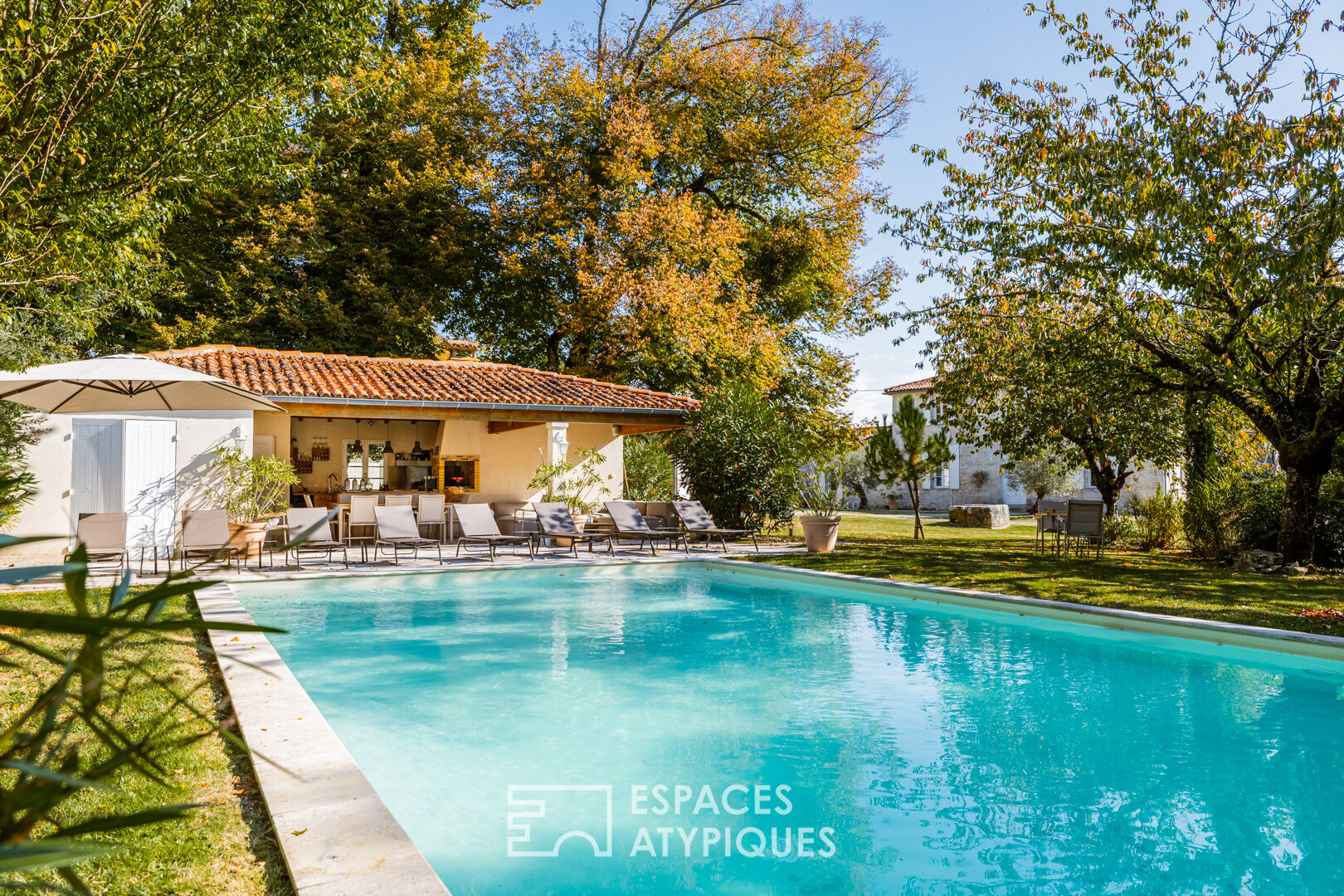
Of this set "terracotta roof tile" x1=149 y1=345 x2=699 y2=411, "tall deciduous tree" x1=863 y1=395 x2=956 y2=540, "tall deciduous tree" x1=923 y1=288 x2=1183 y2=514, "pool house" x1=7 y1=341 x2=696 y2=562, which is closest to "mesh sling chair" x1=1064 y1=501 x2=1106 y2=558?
"tall deciduous tree" x1=923 y1=288 x2=1183 y2=514

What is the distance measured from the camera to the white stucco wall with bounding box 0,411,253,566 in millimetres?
13453

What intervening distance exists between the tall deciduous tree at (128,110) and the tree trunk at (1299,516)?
14755 millimetres

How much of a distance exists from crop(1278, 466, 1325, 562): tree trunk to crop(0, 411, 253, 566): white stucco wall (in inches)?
666

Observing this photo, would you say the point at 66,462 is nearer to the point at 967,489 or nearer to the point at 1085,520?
the point at 1085,520

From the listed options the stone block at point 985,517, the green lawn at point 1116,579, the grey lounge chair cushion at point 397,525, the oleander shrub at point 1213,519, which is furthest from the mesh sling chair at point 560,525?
the stone block at point 985,517

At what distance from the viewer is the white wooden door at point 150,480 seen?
13.9 meters

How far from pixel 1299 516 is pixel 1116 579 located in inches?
151

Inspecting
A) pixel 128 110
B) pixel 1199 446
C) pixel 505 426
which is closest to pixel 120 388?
pixel 128 110

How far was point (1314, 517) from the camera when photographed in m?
13.5

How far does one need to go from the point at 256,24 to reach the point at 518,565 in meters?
7.99

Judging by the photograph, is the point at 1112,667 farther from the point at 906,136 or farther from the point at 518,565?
the point at 906,136

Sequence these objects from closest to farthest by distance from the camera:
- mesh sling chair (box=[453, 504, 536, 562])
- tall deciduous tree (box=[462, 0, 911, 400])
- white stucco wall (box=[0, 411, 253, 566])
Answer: white stucco wall (box=[0, 411, 253, 566]), mesh sling chair (box=[453, 504, 536, 562]), tall deciduous tree (box=[462, 0, 911, 400])

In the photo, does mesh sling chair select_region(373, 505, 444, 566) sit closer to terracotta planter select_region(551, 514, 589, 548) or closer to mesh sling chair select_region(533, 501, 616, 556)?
mesh sling chair select_region(533, 501, 616, 556)

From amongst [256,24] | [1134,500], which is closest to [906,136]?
[1134,500]
